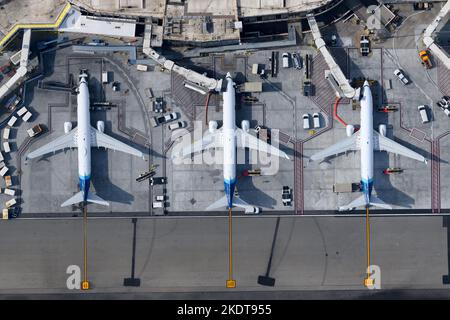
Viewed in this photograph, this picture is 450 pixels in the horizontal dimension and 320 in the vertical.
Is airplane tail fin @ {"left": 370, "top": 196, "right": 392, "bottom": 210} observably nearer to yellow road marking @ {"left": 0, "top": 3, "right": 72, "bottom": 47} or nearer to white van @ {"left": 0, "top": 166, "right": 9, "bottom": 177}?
yellow road marking @ {"left": 0, "top": 3, "right": 72, "bottom": 47}

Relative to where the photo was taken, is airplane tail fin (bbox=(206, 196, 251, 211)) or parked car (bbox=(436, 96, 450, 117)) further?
parked car (bbox=(436, 96, 450, 117))

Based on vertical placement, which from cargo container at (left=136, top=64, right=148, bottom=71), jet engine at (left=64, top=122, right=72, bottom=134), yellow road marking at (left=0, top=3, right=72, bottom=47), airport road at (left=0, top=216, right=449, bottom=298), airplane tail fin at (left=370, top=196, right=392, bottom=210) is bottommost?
airport road at (left=0, top=216, right=449, bottom=298)

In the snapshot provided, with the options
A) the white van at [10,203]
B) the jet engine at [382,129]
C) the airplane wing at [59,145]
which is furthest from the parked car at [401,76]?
the white van at [10,203]

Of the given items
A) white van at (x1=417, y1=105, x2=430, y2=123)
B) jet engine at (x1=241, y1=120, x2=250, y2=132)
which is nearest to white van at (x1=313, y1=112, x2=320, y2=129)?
jet engine at (x1=241, y1=120, x2=250, y2=132)

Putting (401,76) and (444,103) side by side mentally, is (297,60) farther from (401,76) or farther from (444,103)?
(444,103)

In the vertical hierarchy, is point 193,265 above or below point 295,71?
below

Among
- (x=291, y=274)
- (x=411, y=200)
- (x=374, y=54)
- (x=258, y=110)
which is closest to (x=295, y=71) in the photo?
(x=258, y=110)
